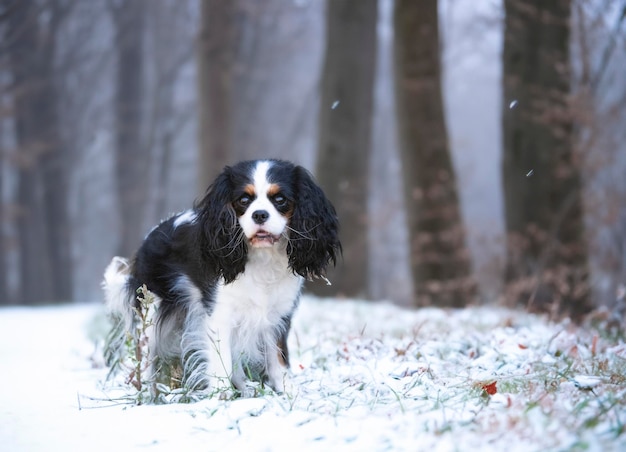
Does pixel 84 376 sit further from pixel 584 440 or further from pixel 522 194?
pixel 522 194

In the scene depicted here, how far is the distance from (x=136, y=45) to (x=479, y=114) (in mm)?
22436

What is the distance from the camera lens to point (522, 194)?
9.62 m

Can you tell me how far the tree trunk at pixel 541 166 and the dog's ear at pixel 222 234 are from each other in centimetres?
540

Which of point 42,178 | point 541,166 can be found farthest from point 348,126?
point 42,178

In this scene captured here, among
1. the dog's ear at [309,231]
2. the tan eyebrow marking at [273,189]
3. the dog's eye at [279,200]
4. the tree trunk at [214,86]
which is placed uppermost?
the tree trunk at [214,86]

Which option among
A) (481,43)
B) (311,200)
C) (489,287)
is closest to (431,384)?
(311,200)

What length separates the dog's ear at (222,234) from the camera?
4.42m

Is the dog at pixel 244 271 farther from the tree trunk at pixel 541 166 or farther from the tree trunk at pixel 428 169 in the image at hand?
the tree trunk at pixel 428 169

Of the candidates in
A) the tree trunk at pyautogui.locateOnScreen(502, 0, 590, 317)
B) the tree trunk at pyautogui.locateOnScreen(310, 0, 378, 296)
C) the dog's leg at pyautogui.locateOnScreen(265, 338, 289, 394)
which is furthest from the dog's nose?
the tree trunk at pyautogui.locateOnScreen(310, 0, 378, 296)

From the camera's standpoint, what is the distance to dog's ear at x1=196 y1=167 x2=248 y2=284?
14.5 feet

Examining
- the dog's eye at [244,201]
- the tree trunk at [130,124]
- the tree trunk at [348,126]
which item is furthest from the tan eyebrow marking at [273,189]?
the tree trunk at [130,124]

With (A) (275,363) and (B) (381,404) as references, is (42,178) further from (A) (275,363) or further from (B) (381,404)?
(B) (381,404)

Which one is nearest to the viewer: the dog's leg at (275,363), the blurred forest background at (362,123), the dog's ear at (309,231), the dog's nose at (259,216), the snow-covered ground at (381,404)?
the snow-covered ground at (381,404)

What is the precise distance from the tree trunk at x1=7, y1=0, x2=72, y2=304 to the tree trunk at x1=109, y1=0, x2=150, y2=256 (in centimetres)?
170
